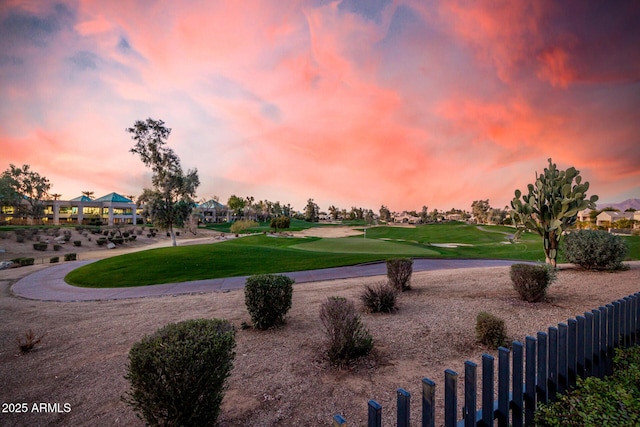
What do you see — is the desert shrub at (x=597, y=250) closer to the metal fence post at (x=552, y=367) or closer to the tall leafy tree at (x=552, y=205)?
the tall leafy tree at (x=552, y=205)

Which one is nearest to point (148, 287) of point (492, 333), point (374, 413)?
point (492, 333)

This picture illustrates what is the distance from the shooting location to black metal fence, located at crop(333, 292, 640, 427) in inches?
96.4

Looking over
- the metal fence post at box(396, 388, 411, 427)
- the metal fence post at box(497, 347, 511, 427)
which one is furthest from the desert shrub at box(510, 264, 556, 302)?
the metal fence post at box(396, 388, 411, 427)

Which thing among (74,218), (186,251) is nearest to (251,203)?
(74,218)

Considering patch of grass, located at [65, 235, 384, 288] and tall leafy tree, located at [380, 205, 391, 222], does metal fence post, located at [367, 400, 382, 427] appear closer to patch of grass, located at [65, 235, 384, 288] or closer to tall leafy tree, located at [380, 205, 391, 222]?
patch of grass, located at [65, 235, 384, 288]


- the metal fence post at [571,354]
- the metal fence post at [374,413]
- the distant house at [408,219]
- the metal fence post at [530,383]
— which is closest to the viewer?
the metal fence post at [374,413]

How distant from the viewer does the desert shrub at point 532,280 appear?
316 inches

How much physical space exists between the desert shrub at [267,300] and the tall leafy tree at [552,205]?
40.1ft

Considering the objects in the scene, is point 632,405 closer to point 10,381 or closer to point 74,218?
point 10,381

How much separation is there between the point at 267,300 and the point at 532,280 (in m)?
7.75

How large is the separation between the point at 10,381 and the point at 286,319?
571 cm

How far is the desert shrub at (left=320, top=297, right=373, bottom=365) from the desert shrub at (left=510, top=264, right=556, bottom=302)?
5.85 meters

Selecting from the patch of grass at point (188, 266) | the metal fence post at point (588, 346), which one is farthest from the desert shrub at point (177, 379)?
the patch of grass at point (188, 266)

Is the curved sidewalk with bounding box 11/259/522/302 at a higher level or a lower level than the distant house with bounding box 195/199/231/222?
lower
